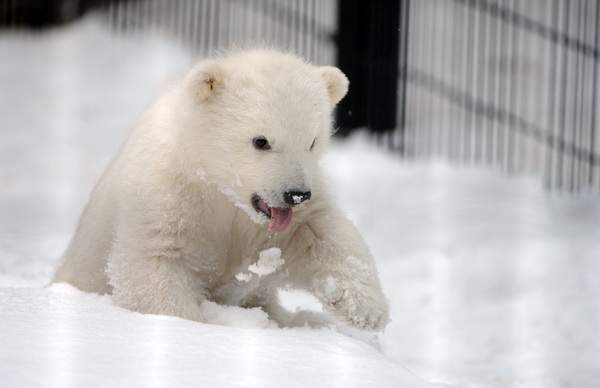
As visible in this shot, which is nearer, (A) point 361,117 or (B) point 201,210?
(B) point 201,210

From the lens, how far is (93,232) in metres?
4.71

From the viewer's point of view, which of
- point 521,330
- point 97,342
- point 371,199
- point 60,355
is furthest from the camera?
point 371,199

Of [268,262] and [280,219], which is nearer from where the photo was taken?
[280,219]

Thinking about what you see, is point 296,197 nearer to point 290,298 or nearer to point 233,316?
point 233,316

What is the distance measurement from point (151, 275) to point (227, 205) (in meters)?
0.45

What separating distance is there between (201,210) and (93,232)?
2.00 feet

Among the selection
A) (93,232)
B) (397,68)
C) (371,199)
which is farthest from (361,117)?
(93,232)

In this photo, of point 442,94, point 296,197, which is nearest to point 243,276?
point 296,197

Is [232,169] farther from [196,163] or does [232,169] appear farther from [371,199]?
[371,199]

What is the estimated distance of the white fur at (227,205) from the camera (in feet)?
13.7

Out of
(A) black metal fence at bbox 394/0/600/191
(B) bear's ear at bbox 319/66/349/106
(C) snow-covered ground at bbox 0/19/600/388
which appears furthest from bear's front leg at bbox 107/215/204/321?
A: (A) black metal fence at bbox 394/0/600/191

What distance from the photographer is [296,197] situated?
13.0 ft

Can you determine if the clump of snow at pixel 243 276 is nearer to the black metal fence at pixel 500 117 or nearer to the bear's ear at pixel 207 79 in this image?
the bear's ear at pixel 207 79

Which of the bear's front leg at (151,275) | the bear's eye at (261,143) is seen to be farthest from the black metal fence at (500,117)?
the bear's front leg at (151,275)
